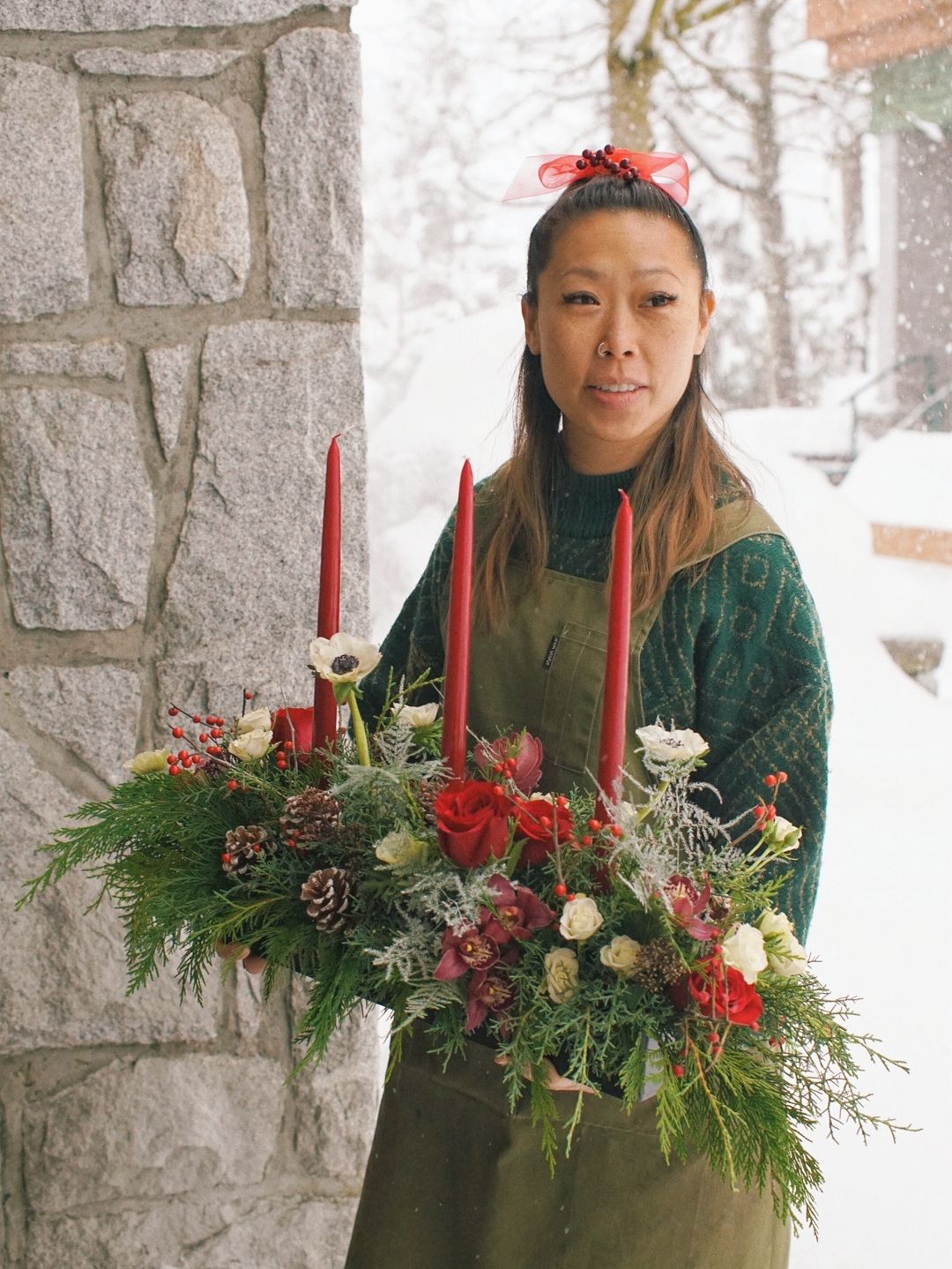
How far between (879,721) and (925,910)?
0.33 metres

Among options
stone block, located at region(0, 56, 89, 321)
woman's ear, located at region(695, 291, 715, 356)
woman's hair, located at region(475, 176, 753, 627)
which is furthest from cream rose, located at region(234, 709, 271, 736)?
stone block, located at region(0, 56, 89, 321)

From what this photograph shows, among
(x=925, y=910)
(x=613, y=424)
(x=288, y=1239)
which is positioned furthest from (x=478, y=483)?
(x=925, y=910)

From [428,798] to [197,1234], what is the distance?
1039mm

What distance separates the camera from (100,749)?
1369 millimetres

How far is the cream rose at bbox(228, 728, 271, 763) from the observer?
80 centimetres

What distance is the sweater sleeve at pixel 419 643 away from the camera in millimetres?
1082

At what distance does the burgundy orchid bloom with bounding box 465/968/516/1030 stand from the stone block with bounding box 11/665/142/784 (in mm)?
845

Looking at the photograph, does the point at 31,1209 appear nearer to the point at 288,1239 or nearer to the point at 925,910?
the point at 288,1239

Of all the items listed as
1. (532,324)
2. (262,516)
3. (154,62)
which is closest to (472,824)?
(532,324)

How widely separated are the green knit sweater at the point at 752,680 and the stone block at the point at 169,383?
635 mm

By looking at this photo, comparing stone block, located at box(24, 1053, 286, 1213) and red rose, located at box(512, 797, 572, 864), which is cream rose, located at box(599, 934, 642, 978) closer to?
red rose, located at box(512, 797, 572, 864)

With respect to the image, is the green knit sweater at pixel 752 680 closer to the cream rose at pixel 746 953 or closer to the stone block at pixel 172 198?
the cream rose at pixel 746 953

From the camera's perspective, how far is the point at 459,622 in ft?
2.10

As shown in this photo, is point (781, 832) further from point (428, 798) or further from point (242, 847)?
point (242, 847)
